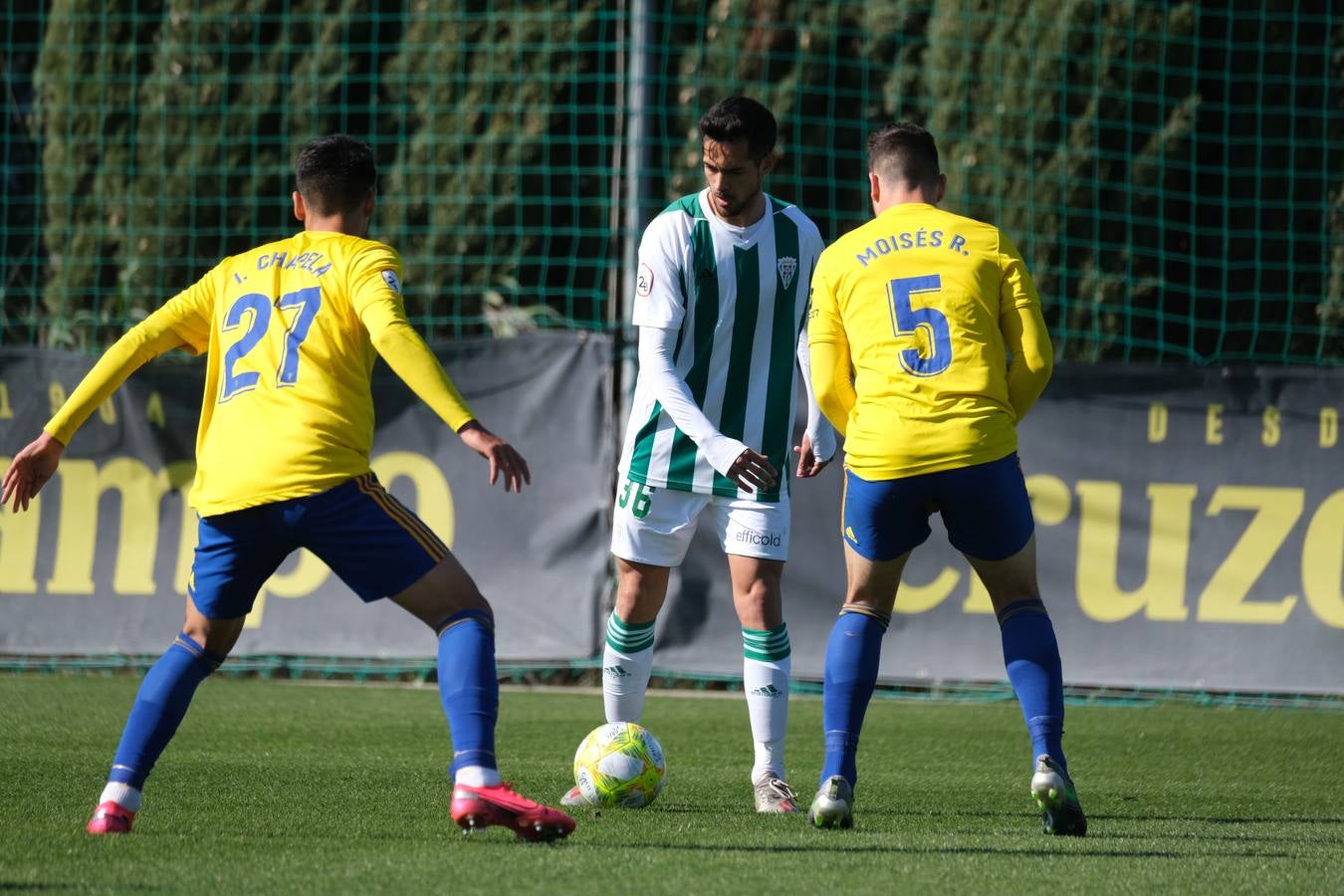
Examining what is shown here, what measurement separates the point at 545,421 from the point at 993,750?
9.56 ft

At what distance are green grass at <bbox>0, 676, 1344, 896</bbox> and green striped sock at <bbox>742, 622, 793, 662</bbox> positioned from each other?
42 cm

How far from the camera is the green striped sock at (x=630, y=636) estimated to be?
16.7 feet

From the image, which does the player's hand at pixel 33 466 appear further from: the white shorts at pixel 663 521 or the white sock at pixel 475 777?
the white shorts at pixel 663 521

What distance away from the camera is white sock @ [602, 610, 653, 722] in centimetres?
509

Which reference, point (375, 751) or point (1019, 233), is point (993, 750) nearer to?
point (375, 751)

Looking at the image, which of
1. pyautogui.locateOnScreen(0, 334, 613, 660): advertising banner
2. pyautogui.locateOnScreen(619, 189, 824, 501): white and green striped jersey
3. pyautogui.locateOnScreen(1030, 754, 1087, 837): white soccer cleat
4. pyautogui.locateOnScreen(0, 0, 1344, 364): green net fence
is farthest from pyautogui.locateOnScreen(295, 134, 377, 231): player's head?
pyautogui.locateOnScreen(0, 0, 1344, 364): green net fence

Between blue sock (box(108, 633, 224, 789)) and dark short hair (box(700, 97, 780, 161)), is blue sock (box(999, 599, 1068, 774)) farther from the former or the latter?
blue sock (box(108, 633, 224, 789))

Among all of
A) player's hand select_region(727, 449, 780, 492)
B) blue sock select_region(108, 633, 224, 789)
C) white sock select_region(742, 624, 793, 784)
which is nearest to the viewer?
blue sock select_region(108, 633, 224, 789)

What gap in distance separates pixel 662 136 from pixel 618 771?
5.83 m

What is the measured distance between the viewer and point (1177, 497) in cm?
798

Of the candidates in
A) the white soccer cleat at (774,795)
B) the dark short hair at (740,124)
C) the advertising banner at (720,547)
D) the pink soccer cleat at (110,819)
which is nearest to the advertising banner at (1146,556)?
the advertising banner at (720,547)

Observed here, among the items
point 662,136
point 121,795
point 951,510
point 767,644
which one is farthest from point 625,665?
point 662,136

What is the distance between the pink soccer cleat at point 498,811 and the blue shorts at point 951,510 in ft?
3.68

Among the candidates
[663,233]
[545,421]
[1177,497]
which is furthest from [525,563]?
[663,233]
